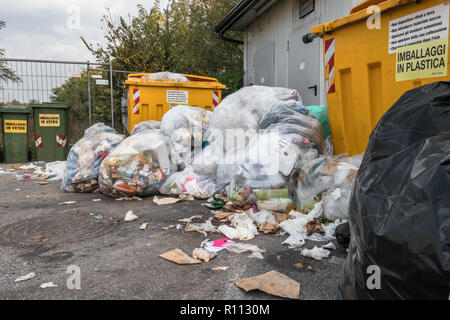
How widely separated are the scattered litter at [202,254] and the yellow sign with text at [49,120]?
216 inches

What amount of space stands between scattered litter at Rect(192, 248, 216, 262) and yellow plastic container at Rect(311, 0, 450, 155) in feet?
5.51

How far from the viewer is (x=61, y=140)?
645cm

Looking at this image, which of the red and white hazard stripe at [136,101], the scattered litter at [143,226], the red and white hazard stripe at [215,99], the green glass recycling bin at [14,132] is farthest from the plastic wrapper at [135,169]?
the green glass recycling bin at [14,132]

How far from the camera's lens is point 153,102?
17.5 ft

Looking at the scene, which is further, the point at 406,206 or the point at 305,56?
the point at 305,56

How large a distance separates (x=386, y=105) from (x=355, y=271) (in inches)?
69.0

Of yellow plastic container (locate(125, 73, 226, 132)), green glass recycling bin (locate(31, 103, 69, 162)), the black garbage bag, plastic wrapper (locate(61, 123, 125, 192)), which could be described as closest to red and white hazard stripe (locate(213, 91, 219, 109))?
yellow plastic container (locate(125, 73, 226, 132))

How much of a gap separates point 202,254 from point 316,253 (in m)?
0.61

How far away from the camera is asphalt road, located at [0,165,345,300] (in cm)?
152

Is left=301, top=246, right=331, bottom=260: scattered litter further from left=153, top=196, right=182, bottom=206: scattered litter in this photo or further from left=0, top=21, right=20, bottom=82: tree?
left=0, top=21, right=20, bottom=82: tree

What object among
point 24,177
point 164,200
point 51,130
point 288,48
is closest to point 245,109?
point 164,200

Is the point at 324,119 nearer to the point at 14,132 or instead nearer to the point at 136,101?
the point at 136,101

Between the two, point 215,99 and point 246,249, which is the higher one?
point 215,99

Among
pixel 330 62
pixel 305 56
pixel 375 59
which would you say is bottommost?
pixel 375 59
